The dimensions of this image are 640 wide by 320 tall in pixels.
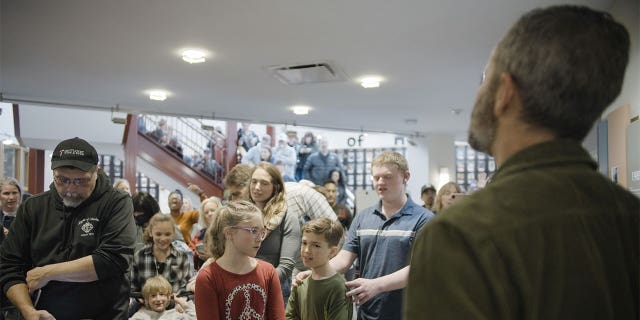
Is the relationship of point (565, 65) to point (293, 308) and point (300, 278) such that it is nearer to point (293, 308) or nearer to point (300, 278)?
point (300, 278)

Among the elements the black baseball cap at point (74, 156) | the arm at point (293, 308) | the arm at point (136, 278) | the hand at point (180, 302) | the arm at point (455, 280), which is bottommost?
the hand at point (180, 302)

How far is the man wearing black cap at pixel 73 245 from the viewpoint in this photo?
85.9 inches

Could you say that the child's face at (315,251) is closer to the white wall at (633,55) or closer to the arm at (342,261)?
the arm at (342,261)

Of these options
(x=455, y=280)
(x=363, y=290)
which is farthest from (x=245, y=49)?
(x=455, y=280)

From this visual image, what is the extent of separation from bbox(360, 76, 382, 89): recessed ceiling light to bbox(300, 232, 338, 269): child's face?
3451 millimetres

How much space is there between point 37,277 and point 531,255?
6.71ft

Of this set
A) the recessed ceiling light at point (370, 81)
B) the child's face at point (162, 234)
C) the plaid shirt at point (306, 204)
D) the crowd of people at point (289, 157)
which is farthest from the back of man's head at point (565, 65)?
the crowd of people at point (289, 157)

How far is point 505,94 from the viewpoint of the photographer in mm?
834

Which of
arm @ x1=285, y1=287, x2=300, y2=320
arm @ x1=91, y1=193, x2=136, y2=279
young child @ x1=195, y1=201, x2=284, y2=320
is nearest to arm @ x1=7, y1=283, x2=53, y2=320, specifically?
arm @ x1=91, y1=193, x2=136, y2=279

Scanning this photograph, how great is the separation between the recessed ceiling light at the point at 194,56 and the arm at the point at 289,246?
2.55m

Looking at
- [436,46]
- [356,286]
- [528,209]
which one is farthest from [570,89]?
[436,46]

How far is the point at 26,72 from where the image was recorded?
5434 mm

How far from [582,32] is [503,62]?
127 millimetres

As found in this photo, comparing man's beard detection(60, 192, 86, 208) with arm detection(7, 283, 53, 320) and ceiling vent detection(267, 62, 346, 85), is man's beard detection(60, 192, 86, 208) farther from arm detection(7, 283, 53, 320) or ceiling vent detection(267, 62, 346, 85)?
ceiling vent detection(267, 62, 346, 85)
